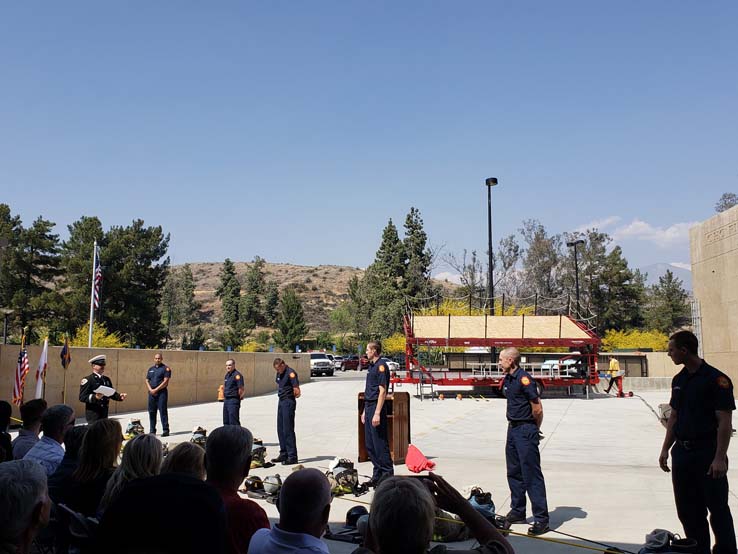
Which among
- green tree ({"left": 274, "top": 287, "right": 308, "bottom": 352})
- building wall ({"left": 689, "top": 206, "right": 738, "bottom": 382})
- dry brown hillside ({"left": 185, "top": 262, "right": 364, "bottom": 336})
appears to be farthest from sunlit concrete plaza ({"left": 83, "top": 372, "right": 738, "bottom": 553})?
dry brown hillside ({"left": 185, "top": 262, "right": 364, "bottom": 336})

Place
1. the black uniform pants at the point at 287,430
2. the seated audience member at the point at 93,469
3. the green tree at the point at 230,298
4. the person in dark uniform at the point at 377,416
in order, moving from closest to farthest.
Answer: the seated audience member at the point at 93,469 < the person in dark uniform at the point at 377,416 < the black uniform pants at the point at 287,430 < the green tree at the point at 230,298

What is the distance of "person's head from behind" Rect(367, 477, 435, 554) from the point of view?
2.23 meters

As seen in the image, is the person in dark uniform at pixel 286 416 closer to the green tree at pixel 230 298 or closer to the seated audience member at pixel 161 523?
the seated audience member at pixel 161 523

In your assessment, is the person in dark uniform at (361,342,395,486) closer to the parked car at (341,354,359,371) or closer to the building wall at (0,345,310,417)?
the building wall at (0,345,310,417)

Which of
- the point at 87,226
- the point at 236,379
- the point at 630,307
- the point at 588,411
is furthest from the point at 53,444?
the point at 630,307

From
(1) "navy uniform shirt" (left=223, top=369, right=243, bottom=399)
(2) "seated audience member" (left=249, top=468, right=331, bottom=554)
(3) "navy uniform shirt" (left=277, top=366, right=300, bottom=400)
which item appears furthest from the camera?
(1) "navy uniform shirt" (left=223, top=369, right=243, bottom=399)

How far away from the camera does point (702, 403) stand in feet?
17.0

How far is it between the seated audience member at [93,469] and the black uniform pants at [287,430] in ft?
21.5

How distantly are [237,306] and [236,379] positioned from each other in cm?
7293

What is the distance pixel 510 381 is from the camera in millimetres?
7191

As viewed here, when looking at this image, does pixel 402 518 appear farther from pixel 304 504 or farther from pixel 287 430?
pixel 287 430

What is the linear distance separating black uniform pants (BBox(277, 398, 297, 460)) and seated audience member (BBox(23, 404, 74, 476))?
215 inches

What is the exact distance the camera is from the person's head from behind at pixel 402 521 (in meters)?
2.23

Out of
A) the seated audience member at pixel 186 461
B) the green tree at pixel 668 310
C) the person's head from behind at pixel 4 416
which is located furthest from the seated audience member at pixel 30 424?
the green tree at pixel 668 310
